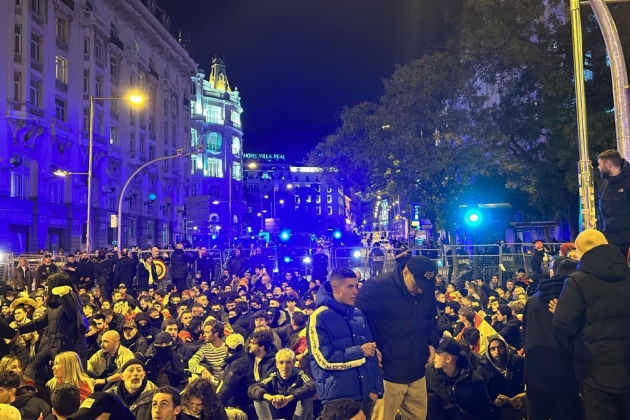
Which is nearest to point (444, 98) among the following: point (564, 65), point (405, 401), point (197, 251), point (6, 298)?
point (564, 65)

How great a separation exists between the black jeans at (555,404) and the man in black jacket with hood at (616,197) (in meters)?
2.32

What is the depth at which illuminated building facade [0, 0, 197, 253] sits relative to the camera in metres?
32.0

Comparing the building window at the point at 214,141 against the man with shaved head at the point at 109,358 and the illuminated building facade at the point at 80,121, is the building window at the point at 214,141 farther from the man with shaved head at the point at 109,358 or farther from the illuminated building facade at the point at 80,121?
the man with shaved head at the point at 109,358

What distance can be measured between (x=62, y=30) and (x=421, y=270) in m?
39.3

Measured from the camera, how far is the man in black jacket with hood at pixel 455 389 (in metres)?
6.34

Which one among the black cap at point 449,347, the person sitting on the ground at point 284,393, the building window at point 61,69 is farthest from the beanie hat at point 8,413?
the building window at point 61,69

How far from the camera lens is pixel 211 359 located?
25.5 ft

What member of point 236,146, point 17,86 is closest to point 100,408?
point 17,86

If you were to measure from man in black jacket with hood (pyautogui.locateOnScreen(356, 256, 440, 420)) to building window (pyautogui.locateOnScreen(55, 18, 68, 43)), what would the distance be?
37875 mm

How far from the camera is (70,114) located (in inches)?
1496

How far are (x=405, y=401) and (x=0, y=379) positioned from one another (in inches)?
148

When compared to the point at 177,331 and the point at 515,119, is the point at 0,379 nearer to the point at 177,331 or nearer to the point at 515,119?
the point at 177,331

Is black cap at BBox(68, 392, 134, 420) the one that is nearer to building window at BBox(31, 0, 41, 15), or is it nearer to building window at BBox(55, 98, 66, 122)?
building window at BBox(31, 0, 41, 15)

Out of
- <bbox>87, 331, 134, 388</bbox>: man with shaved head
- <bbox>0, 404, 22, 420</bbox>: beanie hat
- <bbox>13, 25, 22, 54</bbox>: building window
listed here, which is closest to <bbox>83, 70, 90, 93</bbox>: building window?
<bbox>13, 25, 22, 54</bbox>: building window
